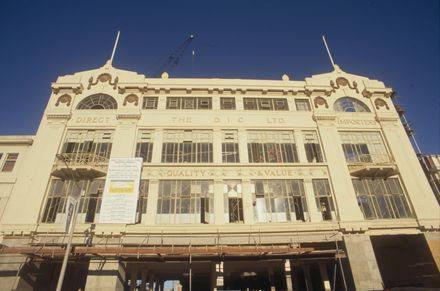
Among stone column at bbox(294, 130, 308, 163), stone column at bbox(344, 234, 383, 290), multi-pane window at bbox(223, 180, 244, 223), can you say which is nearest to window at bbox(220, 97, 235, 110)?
stone column at bbox(294, 130, 308, 163)

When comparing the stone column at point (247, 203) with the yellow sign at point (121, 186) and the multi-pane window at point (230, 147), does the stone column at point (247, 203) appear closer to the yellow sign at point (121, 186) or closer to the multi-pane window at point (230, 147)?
the multi-pane window at point (230, 147)

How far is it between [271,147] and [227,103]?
22.0 feet

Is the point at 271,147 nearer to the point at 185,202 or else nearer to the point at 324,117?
the point at 324,117

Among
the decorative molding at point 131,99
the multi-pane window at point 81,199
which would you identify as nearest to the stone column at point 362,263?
the multi-pane window at point 81,199

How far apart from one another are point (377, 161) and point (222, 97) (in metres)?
16.5

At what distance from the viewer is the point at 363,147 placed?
86.0 feet

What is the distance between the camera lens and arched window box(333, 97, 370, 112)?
92.9 feet

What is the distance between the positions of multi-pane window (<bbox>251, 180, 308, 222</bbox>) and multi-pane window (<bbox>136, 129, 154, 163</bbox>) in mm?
9811

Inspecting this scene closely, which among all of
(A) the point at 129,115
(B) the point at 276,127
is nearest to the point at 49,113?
(A) the point at 129,115

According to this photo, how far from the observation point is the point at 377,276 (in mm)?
19766

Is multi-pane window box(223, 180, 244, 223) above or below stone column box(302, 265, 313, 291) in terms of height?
above

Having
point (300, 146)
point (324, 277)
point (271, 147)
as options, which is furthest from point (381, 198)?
point (271, 147)

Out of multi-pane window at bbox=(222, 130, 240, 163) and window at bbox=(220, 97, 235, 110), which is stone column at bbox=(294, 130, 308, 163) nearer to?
multi-pane window at bbox=(222, 130, 240, 163)

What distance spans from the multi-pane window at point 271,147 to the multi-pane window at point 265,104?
2.95m
